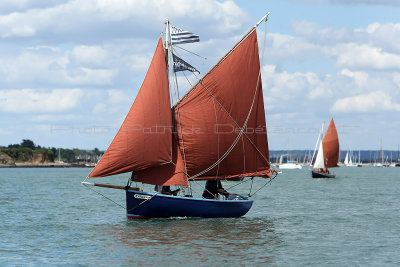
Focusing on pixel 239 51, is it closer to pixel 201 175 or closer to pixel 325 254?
pixel 201 175

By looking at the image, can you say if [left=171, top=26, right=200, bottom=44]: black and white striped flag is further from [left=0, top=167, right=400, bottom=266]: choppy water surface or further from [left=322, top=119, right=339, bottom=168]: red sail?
[left=322, top=119, right=339, bottom=168]: red sail

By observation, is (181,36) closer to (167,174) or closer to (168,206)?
(167,174)

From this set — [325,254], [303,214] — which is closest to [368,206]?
[303,214]

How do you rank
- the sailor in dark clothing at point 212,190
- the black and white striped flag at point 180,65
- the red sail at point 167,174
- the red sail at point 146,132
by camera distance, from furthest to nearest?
the sailor in dark clothing at point 212,190
the black and white striped flag at point 180,65
the red sail at point 167,174
the red sail at point 146,132

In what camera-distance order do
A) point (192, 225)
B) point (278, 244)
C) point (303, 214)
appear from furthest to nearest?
point (303, 214)
point (192, 225)
point (278, 244)

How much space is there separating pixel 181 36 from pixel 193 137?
6.29m

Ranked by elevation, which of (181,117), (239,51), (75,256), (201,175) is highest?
(239,51)

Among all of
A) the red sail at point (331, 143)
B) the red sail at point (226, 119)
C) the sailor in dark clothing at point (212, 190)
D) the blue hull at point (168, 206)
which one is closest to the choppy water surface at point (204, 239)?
the blue hull at point (168, 206)

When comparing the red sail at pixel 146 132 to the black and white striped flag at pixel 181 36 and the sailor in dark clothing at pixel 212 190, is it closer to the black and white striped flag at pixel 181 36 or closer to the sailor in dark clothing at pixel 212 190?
the black and white striped flag at pixel 181 36

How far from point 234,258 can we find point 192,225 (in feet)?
32.6

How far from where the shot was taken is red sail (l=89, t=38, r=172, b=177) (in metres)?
36.3

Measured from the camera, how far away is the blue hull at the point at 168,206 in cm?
3800

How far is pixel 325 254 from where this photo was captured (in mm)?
29234

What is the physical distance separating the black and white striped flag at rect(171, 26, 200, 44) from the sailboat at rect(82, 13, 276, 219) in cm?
17
